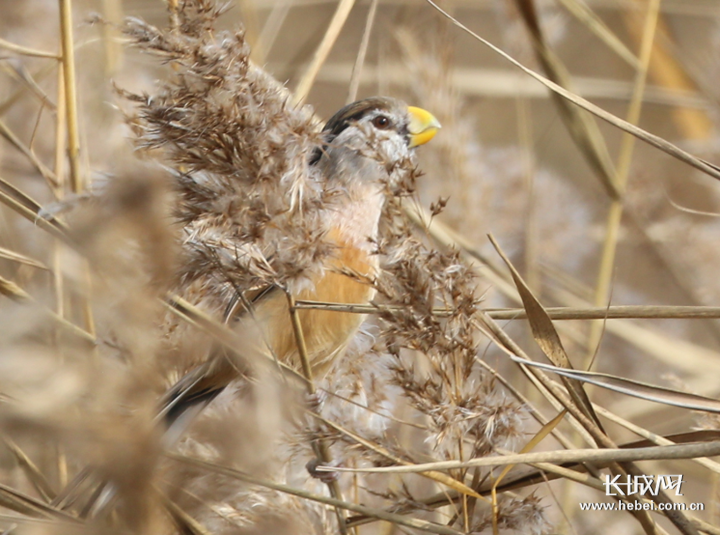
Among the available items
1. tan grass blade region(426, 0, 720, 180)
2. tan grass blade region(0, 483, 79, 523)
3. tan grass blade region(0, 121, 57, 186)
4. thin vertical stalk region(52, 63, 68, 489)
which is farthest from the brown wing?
tan grass blade region(426, 0, 720, 180)

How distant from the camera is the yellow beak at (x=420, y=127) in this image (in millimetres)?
1869

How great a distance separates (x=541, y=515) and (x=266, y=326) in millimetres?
797

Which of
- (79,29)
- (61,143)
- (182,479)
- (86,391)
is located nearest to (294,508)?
(182,479)

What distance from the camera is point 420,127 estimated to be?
187cm

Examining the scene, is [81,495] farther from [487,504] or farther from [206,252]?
[487,504]

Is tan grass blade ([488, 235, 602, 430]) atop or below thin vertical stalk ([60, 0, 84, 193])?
below

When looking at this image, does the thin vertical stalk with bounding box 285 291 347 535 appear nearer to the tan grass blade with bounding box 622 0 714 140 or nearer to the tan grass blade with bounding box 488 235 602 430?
the tan grass blade with bounding box 488 235 602 430

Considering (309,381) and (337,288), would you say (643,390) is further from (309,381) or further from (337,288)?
(337,288)

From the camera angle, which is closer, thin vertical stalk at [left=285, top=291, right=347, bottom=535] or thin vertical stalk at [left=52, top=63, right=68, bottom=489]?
thin vertical stalk at [left=285, top=291, right=347, bottom=535]

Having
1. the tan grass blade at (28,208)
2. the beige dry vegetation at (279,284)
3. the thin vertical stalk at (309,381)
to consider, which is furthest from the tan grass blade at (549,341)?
the tan grass blade at (28,208)

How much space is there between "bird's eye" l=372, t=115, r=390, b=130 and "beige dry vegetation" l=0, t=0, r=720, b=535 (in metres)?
0.28

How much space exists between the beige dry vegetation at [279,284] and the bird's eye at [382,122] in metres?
0.28

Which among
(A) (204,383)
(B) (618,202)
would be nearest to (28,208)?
(A) (204,383)

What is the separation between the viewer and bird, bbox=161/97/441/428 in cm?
146
